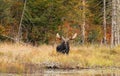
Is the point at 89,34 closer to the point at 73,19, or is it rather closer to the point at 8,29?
the point at 73,19

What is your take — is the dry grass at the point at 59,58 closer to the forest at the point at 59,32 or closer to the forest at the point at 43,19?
the forest at the point at 59,32


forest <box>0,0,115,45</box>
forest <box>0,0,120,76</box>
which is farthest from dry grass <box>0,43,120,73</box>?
forest <box>0,0,115,45</box>

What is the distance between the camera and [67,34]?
4869cm

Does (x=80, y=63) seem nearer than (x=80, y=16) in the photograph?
Yes

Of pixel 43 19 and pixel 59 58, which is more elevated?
pixel 43 19

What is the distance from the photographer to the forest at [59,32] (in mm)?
25469

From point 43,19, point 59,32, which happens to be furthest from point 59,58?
point 59,32

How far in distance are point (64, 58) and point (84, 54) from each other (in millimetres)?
3529

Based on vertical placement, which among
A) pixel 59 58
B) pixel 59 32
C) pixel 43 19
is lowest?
pixel 59 58

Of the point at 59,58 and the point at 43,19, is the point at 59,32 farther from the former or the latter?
the point at 59,58

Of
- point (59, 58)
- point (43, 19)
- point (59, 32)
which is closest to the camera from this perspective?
point (59, 58)

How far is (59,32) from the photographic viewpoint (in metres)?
46.5

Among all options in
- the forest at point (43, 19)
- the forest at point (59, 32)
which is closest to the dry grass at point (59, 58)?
the forest at point (59, 32)

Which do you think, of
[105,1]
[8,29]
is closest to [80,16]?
[105,1]
